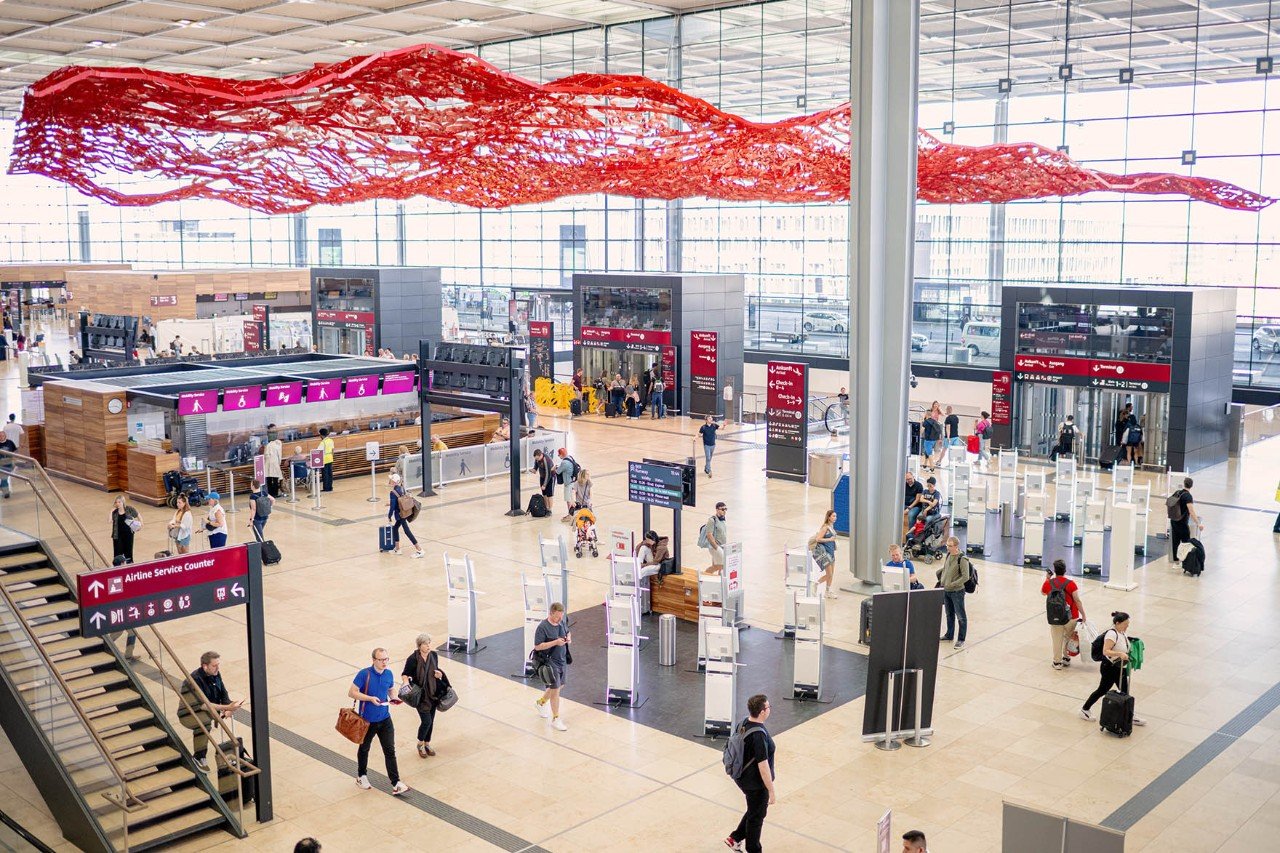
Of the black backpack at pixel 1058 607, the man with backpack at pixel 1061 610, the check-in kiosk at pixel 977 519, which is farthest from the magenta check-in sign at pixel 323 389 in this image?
the black backpack at pixel 1058 607

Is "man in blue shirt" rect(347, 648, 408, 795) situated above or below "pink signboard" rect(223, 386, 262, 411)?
below

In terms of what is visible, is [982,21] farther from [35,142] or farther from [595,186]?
[35,142]

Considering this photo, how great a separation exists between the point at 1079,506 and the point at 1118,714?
9.06 metres

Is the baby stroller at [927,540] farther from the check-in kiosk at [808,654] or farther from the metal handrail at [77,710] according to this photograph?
the metal handrail at [77,710]

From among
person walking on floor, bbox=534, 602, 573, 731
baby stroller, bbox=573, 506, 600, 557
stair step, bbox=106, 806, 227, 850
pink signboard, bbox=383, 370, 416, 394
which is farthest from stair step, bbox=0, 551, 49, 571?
pink signboard, bbox=383, 370, 416, 394

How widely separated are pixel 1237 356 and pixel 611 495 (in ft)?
73.4

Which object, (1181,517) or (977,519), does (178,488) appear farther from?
(1181,517)

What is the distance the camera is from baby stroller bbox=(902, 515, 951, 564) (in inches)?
732

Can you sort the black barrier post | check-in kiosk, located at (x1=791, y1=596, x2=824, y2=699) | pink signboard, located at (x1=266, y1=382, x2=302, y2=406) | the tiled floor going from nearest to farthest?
the tiled floor
the black barrier post
check-in kiosk, located at (x1=791, y1=596, x2=824, y2=699)
pink signboard, located at (x1=266, y1=382, x2=302, y2=406)

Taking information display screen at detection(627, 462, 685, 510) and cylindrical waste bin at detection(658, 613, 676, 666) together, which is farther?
information display screen at detection(627, 462, 685, 510)

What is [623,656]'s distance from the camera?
1232 cm

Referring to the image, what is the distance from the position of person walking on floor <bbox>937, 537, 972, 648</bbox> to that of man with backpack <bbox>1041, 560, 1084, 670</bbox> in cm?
94

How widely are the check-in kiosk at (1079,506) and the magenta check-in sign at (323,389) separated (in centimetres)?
1494

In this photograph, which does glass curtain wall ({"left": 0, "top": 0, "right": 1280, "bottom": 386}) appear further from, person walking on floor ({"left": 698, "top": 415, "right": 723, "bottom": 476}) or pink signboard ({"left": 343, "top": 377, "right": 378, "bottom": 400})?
pink signboard ({"left": 343, "top": 377, "right": 378, "bottom": 400})
